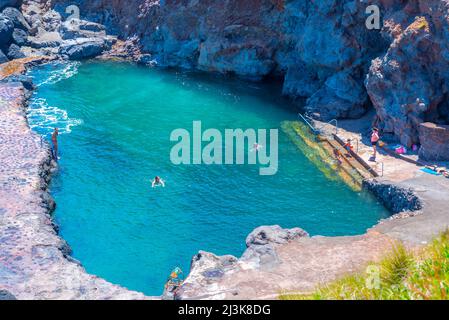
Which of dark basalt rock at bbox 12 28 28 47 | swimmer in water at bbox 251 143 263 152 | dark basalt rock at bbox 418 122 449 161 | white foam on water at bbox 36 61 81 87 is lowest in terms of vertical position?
white foam on water at bbox 36 61 81 87

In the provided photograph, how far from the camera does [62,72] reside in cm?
5691

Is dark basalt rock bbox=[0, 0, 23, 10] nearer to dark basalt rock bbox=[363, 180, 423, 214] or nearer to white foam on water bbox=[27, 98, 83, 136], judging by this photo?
white foam on water bbox=[27, 98, 83, 136]

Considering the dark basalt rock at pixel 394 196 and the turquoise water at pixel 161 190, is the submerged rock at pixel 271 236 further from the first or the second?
the dark basalt rock at pixel 394 196

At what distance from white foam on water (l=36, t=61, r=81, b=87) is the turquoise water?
12.4 ft

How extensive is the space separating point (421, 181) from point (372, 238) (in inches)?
317

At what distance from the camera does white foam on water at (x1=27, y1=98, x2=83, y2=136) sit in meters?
43.6

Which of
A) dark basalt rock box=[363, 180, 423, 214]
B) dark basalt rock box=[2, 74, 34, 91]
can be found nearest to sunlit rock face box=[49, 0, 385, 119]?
dark basalt rock box=[363, 180, 423, 214]

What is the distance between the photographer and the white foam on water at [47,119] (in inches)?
1715

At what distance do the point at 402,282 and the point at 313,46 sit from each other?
35.2 metres

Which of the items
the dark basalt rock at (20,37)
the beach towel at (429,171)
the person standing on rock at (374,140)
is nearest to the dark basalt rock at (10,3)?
the dark basalt rock at (20,37)

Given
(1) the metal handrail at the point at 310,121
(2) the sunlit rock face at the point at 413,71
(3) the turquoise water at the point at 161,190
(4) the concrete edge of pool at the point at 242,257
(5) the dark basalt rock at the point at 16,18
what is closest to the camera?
(4) the concrete edge of pool at the point at 242,257

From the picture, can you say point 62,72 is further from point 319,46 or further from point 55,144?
point 319,46

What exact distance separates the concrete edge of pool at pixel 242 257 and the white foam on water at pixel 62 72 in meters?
23.4

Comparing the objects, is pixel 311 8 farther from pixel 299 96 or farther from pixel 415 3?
pixel 415 3
